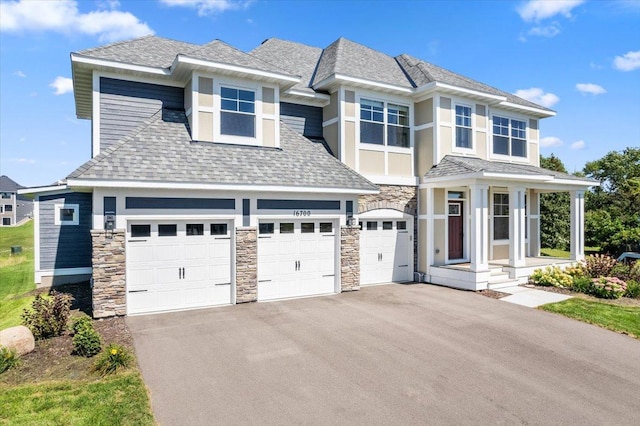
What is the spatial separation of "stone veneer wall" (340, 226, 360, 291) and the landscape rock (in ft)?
25.8

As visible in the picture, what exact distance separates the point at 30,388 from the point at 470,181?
12.0 m

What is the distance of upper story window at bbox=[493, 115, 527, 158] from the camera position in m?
16.3

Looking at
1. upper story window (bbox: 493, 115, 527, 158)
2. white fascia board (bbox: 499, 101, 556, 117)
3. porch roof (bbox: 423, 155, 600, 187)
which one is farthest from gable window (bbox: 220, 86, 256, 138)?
upper story window (bbox: 493, 115, 527, 158)

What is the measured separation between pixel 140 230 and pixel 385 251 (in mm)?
8164

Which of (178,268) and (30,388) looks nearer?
(30,388)

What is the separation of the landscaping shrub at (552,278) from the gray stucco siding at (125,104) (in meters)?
13.7

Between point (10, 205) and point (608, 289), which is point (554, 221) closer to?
point (608, 289)

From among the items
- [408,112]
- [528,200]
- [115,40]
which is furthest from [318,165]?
[528,200]

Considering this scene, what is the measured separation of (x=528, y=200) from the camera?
57.9 feet

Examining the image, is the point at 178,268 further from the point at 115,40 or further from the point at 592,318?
the point at 592,318

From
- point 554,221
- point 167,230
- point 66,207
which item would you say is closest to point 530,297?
point 167,230

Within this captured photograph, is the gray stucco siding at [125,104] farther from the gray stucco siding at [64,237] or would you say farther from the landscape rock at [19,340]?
the landscape rock at [19,340]

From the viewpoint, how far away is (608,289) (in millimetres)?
11766

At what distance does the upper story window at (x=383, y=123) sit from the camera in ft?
45.5
